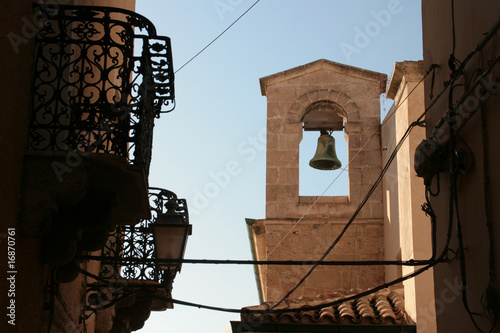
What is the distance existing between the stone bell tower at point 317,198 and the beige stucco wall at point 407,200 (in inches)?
13.3

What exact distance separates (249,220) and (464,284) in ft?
26.8

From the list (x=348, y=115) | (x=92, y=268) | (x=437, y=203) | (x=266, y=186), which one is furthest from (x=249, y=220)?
(x=437, y=203)

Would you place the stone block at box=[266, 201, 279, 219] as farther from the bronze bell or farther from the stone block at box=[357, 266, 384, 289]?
the stone block at box=[357, 266, 384, 289]

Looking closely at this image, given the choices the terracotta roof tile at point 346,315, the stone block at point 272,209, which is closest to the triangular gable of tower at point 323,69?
the stone block at point 272,209

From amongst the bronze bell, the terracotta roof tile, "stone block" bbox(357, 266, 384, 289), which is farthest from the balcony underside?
"stone block" bbox(357, 266, 384, 289)

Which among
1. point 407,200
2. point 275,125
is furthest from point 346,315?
point 275,125

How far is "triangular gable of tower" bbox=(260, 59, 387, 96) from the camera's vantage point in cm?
1386

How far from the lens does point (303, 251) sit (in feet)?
43.1

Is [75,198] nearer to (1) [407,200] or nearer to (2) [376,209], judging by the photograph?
(1) [407,200]

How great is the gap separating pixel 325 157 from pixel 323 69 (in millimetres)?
1952

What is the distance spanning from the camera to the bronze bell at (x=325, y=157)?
42.4 feet

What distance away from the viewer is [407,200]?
1111 centimetres

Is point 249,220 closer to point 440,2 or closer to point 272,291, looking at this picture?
point 272,291

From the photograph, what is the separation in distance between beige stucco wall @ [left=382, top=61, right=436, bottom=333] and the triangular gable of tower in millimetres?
928
